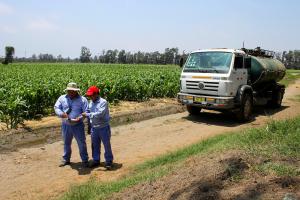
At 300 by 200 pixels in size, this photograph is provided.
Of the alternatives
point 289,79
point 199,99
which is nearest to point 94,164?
point 199,99

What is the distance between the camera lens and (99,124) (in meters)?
8.59

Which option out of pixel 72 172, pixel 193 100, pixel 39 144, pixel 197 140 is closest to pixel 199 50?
pixel 193 100

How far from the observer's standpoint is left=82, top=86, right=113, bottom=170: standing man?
8461 millimetres

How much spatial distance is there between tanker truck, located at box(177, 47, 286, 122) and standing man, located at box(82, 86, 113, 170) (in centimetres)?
610

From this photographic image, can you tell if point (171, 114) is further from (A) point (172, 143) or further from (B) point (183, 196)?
(B) point (183, 196)

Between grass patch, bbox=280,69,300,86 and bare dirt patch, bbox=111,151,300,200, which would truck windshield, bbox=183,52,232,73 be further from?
grass patch, bbox=280,69,300,86

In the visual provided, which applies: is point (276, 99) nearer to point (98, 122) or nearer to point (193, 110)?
point (193, 110)

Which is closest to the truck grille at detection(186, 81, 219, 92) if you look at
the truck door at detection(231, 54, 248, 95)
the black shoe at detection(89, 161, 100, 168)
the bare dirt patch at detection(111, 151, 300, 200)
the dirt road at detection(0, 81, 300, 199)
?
the truck door at detection(231, 54, 248, 95)

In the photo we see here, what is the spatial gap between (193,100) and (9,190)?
8.20 m

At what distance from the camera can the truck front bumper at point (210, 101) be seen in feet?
45.2

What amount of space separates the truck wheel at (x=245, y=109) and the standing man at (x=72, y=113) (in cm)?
730

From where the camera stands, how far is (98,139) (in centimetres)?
880

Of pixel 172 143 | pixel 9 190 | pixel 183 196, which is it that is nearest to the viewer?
pixel 183 196

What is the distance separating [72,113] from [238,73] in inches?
299
